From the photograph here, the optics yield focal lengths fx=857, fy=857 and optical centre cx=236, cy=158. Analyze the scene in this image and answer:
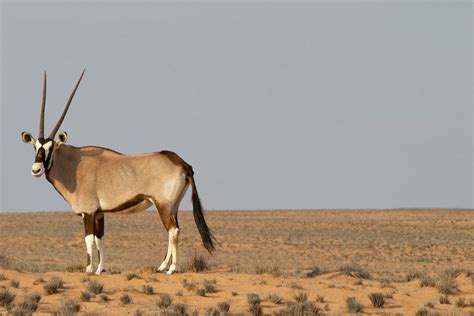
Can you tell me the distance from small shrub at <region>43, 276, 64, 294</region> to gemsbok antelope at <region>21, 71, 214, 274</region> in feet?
4.82

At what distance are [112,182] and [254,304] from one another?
4.31 meters

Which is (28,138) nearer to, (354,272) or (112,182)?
(112,182)

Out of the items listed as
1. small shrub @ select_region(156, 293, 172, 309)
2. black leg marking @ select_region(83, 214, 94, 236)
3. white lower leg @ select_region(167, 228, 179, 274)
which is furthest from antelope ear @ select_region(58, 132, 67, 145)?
small shrub @ select_region(156, 293, 172, 309)

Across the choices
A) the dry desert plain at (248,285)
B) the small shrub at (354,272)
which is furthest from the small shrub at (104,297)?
the small shrub at (354,272)

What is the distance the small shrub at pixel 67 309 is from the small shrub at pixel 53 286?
4.02 feet

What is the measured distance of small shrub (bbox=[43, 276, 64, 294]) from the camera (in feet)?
48.6

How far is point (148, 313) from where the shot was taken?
13344 mm

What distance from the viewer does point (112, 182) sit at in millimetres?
16594

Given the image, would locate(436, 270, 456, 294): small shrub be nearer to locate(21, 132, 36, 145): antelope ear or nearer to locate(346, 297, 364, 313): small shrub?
locate(346, 297, 364, 313): small shrub

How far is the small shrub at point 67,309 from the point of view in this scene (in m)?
12.8

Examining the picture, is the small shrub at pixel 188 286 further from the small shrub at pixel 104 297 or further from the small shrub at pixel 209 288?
the small shrub at pixel 104 297

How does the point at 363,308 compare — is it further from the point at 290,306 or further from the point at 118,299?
the point at 118,299

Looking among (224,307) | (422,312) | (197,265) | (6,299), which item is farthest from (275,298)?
(6,299)

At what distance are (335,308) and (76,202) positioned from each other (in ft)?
18.6
